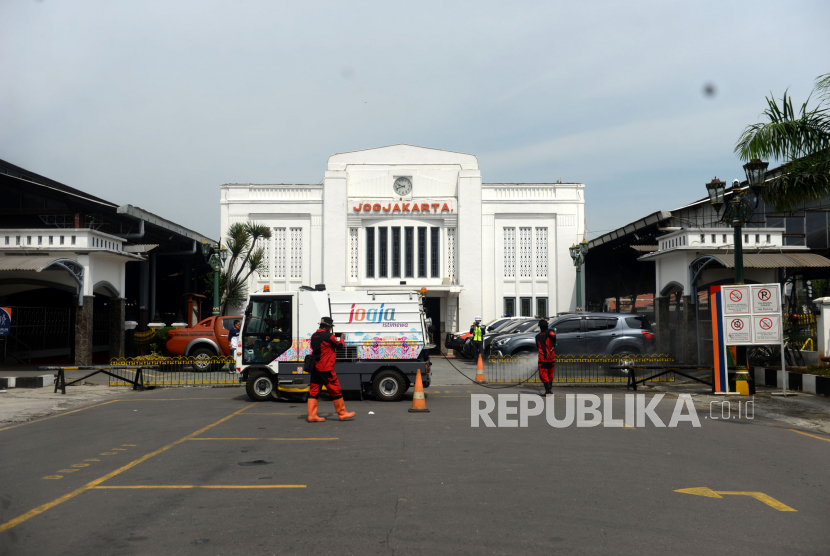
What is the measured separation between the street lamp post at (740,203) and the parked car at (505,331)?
9.41 meters

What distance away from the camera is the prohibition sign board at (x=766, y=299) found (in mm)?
13852

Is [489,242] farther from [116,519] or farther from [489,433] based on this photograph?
[116,519]

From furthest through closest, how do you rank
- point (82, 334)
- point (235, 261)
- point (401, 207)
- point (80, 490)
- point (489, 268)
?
point (489, 268), point (401, 207), point (235, 261), point (82, 334), point (80, 490)

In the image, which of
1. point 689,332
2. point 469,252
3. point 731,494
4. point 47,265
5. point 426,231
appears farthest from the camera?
point 426,231

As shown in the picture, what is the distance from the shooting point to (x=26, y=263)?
19.5m

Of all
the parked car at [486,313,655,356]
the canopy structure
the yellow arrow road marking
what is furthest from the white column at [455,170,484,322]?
the yellow arrow road marking

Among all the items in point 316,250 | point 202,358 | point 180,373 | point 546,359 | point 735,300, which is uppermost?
point 316,250

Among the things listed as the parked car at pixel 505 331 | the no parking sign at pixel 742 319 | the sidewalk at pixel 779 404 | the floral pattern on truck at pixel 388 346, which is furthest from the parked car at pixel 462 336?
the floral pattern on truck at pixel 388 346

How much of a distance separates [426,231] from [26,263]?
715 inches

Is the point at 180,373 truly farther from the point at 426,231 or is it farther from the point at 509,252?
the point at 509,252

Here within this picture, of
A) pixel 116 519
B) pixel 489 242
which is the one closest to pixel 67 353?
pixel 489 242

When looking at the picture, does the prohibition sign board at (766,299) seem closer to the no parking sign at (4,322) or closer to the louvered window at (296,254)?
the no parking sign at (4,322)

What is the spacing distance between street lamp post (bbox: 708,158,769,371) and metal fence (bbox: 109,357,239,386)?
12620mm

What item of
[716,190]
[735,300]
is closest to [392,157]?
[716,190]
